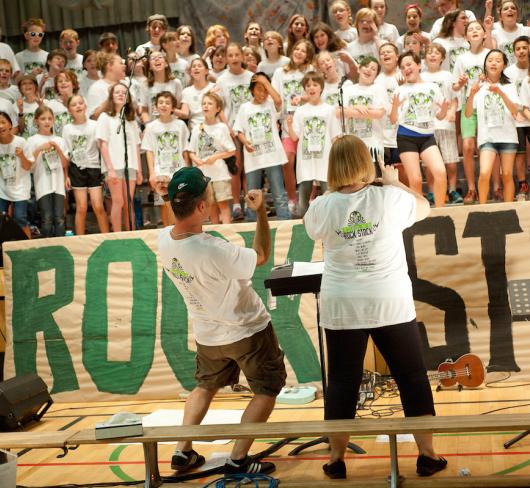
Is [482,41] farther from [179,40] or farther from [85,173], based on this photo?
[85,173]

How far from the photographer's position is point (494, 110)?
30.1ft

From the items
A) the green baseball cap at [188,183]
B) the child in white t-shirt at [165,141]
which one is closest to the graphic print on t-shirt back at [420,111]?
the child in white t-shirt at [165,141]

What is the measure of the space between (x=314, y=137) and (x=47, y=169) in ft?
11.0

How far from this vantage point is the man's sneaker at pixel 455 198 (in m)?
9.85

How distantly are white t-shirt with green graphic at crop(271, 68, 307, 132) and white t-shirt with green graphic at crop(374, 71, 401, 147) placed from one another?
3.20ft

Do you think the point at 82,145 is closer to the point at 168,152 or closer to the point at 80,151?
the point at 80,151

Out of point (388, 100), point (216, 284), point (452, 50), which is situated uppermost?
point (452, 50)

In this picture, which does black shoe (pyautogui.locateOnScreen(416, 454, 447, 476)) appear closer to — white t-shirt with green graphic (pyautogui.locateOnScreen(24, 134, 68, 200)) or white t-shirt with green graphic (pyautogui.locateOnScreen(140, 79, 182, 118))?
white t-shirt with green graphic (pyautogui.locateOnScreen(24, 134, 68, 200))

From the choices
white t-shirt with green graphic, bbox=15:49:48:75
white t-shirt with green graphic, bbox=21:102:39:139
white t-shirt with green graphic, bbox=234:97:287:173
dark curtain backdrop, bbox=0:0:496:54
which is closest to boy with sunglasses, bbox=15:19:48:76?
white t-shirt with green graphic, bbox=15:49:48:75

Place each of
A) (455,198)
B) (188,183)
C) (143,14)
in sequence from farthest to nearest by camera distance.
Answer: (143,14) < (455,198) < (188,183)

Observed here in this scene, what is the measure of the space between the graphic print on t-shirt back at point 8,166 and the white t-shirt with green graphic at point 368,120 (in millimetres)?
4152

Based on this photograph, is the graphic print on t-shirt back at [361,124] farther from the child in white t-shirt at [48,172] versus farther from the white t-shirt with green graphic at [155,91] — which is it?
the child in white t-shirt at [48,172]

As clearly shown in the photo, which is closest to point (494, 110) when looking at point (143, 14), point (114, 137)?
point (114, 137)

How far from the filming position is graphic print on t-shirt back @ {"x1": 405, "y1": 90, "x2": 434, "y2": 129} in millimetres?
9164
